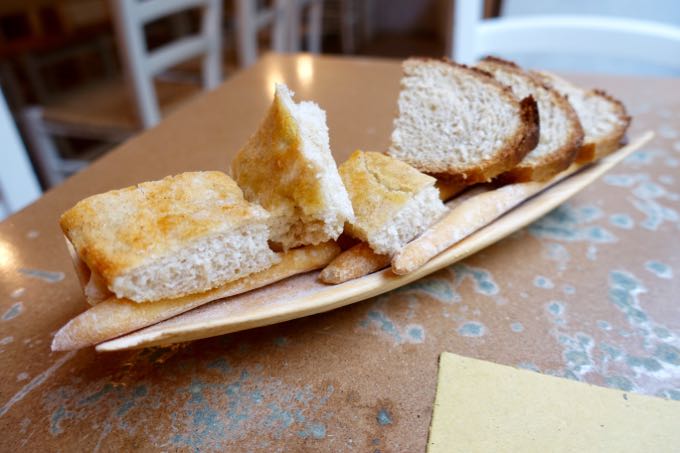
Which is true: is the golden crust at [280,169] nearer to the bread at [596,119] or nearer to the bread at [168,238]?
the bread at [168,238]

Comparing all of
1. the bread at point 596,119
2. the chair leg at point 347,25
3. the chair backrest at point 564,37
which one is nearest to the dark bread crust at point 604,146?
the bread at point 596,119

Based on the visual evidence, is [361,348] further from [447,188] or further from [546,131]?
[546,131]

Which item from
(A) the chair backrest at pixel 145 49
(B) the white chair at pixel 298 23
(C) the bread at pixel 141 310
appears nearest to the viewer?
(C) the bread at pixel 141 310

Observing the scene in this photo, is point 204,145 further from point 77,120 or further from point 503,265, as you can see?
point 77,120

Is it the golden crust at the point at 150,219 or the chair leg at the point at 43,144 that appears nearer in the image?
the golden crust at the point at 150,219

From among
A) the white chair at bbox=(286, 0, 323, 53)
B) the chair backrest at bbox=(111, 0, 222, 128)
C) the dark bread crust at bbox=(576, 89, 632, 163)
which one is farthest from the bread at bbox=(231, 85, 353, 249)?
the white chair at bbox=(286, 0, 323, 53)

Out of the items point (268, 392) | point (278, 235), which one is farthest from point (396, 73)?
point (268, 392)
